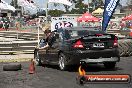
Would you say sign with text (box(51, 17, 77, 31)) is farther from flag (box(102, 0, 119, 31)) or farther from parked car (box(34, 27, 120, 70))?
parked car (box(34, 27, 120, 70))

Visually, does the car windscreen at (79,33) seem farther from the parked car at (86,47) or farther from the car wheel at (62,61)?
the car wheel at (62,61)

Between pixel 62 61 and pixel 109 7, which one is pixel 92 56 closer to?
pixel 62 61

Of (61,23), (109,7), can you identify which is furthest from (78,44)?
(61,23)

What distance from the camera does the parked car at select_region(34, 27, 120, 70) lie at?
14.4m

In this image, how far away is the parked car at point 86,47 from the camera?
14.4m

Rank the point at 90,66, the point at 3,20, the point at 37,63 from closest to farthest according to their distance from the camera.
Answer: the point at 90,66 → the point at 37,63 → the point at 3,20

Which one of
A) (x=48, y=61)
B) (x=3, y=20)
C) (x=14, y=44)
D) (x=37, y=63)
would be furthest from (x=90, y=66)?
(x=3, y=20)

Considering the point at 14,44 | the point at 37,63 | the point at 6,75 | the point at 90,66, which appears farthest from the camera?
the point at 14,44

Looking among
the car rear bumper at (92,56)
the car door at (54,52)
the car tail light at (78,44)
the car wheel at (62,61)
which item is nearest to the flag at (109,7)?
the car door at (54,52)

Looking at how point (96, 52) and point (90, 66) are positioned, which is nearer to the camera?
point (96, 52)

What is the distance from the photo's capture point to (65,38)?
15070mm

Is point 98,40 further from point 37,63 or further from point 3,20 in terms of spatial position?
point 3,20

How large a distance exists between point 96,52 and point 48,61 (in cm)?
277

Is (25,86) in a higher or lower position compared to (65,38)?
lower
